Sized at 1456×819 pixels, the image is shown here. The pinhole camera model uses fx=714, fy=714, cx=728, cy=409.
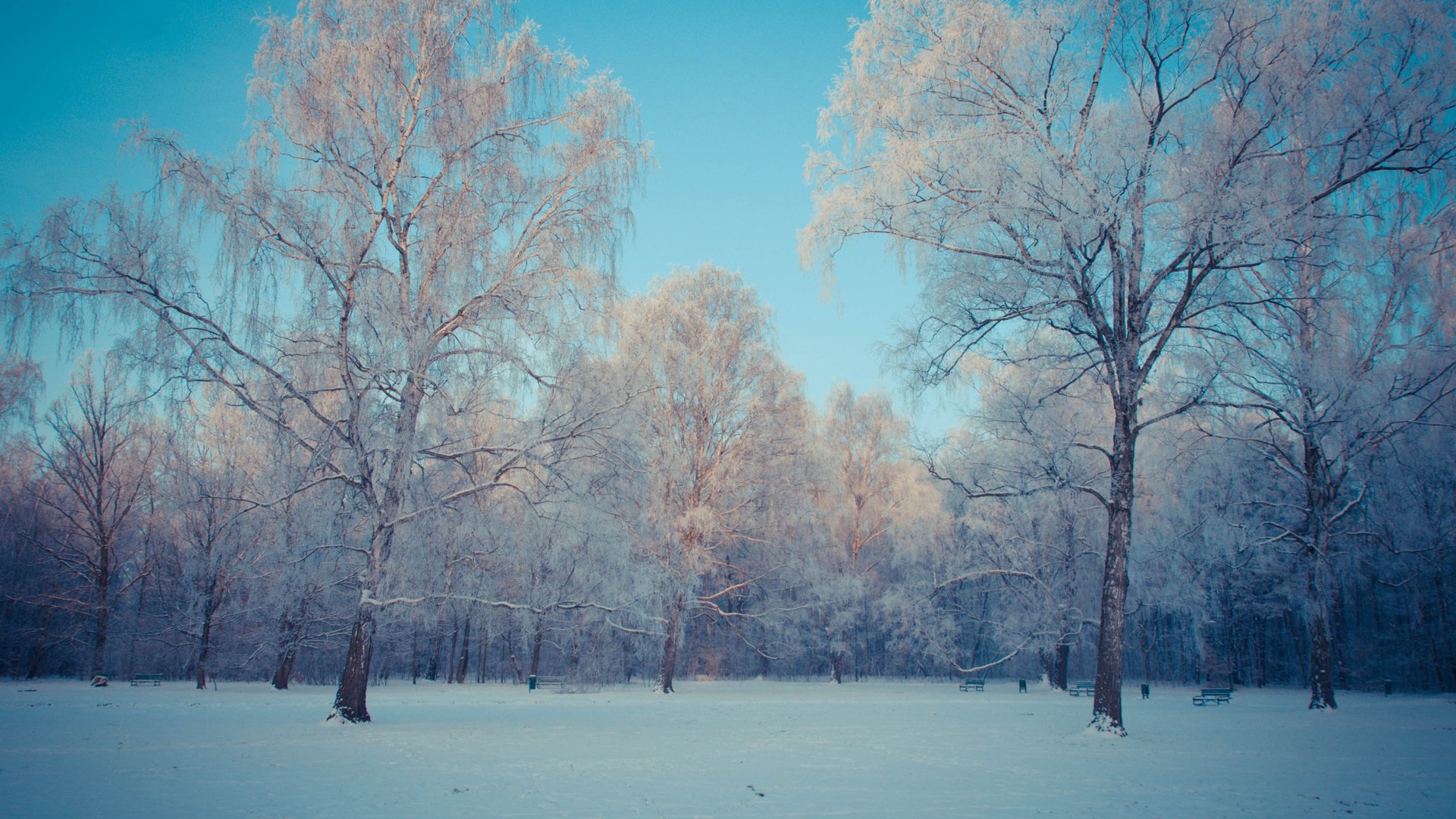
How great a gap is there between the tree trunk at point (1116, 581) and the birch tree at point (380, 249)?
→ 8817 mm

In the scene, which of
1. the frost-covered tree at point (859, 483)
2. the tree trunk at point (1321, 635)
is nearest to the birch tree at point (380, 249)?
the tree trunk at point (1321, 635)

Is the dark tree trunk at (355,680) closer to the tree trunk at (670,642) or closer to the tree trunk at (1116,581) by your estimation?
the tree trunk at (670,642)

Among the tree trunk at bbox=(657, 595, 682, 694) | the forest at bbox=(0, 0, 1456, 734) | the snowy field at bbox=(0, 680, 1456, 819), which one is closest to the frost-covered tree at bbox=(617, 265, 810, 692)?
the tree trunk at bbox=(657, 595, 682, 694)

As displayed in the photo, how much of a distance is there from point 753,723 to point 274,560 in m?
16.9

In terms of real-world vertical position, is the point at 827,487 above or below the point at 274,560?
above

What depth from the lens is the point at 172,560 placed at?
25016mm

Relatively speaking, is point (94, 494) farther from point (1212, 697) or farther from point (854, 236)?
point (1212, 697)

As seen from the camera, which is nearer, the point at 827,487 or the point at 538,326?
the point at 538,326

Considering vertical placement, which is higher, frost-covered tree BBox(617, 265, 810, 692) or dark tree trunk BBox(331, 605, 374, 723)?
frost-covered tree BBox(617, 265, 810, 692)

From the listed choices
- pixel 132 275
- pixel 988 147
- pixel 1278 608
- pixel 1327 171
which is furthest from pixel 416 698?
pixel 1278 608

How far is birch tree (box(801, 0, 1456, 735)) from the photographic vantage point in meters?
10.3

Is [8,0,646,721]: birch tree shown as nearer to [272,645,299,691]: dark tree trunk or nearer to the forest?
the forest

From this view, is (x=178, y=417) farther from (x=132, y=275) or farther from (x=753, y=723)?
(x=753, y=723)

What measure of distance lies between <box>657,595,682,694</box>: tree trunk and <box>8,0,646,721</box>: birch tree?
10653 millimetres
